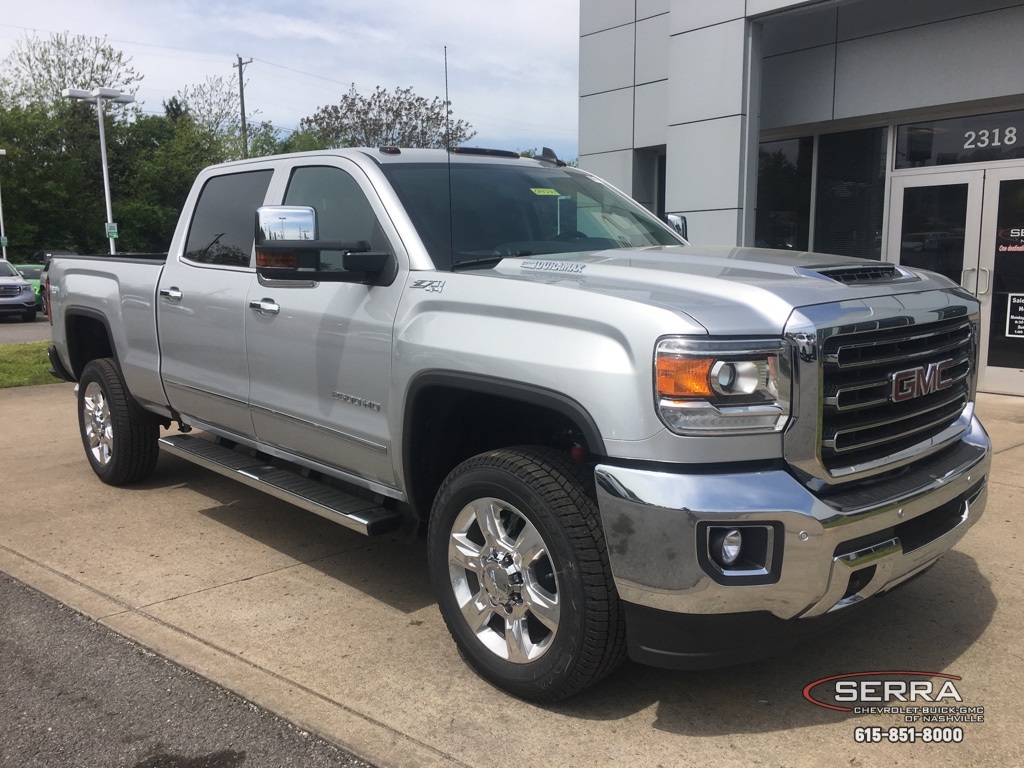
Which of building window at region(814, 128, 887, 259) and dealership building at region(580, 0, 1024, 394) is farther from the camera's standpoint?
building window at region(814, 128, 887, 259)

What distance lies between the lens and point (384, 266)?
3.73m

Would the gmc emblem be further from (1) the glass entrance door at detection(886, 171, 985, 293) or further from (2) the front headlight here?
(1) the glass entrance door at detection(886, 171, 985, 293)

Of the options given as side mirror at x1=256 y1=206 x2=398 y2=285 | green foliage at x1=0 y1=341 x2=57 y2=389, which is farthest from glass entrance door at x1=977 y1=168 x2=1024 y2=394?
green foliage at x1=0 y1=341 x2=57 y2=389

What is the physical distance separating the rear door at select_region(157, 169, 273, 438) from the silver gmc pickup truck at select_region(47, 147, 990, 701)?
1.3 inches

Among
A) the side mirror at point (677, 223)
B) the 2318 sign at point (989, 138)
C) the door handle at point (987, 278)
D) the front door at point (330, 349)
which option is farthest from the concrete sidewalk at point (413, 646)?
the 2318 sign at point (989, 138)

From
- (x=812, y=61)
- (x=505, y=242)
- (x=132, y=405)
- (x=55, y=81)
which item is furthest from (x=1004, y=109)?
(x=55, y=81)

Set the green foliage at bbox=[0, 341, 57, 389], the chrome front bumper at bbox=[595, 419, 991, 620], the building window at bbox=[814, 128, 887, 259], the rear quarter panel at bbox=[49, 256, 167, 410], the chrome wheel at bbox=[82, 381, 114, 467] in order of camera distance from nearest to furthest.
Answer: the chrome front bumper at bbox=[595, 419, 991, 620]
the rear quarter panel at bbox=[49, 256, 167, 410]
the chrome wheel at bbox=[82, 381, 114, 467]
the building window at bbox=[814, 128, 887, 259]
the green foliage at bbox=[0, 341, 57, 389]

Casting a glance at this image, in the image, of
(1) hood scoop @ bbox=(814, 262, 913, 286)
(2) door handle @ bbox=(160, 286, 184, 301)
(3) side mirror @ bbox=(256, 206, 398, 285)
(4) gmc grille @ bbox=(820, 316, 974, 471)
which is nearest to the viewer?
(4) gmc grille @ bbox=(820, 316, 974, 471)

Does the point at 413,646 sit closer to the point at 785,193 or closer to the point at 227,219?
the point at 227,219

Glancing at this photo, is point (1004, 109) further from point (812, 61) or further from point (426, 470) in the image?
point (426, 470)

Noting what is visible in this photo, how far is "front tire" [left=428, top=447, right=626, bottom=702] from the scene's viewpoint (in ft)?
9.55

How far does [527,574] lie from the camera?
10.3 feet

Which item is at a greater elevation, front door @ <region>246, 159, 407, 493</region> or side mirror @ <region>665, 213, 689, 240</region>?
side mirror @ <region>665, 213, 689, 240</region>

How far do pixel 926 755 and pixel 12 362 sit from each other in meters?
12.5
